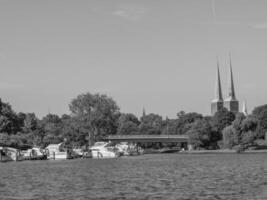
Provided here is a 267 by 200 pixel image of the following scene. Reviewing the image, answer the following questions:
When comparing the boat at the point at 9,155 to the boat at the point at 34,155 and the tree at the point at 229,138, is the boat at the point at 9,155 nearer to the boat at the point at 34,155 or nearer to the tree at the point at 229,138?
the boat at the point at 34,155

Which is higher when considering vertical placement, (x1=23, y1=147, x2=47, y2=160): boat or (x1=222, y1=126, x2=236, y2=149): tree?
(x1=222, y1=126, x2=236, y2=149): tree

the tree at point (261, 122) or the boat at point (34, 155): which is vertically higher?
the tree at point (261, 122)

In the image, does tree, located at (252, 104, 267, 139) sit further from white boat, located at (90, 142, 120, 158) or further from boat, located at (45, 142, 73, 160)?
boat, located at (45, 142, 73, 160)

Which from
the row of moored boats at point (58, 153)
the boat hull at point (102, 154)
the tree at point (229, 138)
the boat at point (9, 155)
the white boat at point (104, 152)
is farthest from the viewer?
the tree at point (229, 138)

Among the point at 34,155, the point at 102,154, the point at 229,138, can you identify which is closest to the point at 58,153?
the point at 34,155

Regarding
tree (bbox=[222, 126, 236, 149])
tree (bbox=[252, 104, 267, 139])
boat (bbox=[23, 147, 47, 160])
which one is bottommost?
boat (bbox=[23, 147, 47, 160])

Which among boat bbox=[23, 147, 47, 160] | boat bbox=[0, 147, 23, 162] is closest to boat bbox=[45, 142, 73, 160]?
boat bbox=[23, 147, 47, 160]

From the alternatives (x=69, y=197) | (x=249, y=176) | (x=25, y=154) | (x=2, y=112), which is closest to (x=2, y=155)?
(x=25, y=154)

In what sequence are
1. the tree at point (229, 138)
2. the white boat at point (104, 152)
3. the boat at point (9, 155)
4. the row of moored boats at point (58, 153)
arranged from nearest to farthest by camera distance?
the boat at point (9, 155) < the row of moored boats at point (58, 153) < the white boat at point (104, 152) < the tree at point (229, 138)

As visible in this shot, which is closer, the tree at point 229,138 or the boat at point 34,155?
the boat at point 34,155

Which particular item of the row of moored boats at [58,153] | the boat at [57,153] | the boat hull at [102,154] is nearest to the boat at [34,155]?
the row of moored boats at [58,153]

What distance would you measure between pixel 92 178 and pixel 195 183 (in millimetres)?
13976

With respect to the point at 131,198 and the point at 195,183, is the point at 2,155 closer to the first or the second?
the point at 195,183

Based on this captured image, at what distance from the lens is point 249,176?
71.5 m
